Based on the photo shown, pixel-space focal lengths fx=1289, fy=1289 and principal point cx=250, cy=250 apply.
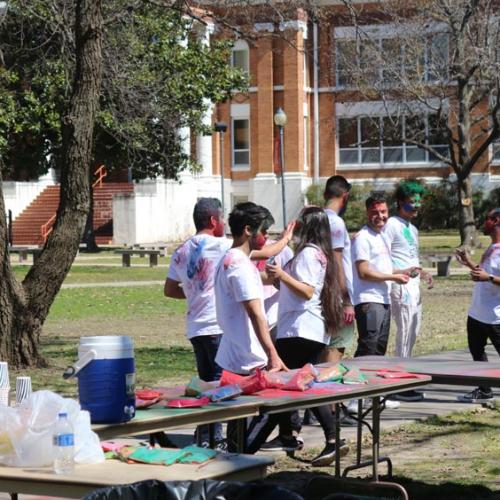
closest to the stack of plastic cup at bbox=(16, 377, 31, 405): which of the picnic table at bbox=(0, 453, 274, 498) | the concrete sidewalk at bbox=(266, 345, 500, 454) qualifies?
the picnic table at bbox=(0, 453, 274, 498)

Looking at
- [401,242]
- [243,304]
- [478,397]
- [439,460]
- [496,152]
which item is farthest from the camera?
[496,152]

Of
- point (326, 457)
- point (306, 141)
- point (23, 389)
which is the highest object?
point (306, 141)

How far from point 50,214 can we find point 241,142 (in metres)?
12.2

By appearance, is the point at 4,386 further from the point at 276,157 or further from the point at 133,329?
the point at 276,157

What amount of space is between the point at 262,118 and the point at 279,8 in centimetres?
4257

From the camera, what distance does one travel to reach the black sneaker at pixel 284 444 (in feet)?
31.3

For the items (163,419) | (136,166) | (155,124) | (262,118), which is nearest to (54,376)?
(163,419)

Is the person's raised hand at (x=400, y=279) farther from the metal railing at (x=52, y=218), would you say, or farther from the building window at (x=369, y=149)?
the building window at (x=369, y=149)

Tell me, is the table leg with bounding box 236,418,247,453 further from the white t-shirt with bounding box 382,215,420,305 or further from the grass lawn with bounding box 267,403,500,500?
the white t-shirt with bounding box 382,215,420,305

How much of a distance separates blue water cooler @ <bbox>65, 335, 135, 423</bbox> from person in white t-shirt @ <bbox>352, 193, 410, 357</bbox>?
18.3ft

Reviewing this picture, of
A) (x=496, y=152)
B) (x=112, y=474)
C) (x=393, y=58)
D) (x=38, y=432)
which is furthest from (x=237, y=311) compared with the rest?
(x=496, y=152)

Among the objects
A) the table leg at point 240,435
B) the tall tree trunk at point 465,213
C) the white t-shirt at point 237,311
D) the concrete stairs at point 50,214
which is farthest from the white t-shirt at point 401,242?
the concrete stairs at point 50,214

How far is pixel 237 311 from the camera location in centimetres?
808

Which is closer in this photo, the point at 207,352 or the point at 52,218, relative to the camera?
the point at 207,352
